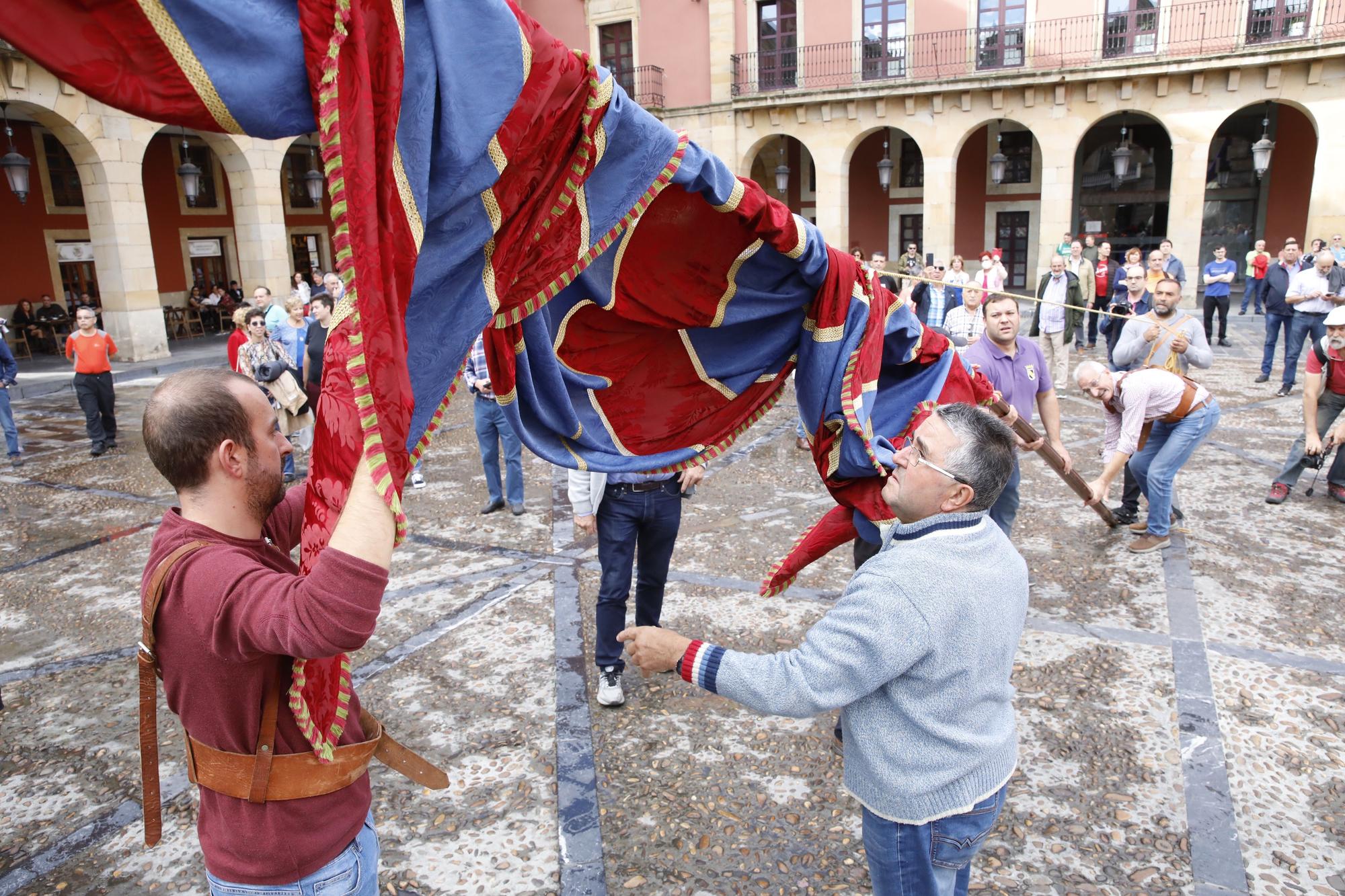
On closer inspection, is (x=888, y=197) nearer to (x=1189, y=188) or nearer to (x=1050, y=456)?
(x=1189, y=188)

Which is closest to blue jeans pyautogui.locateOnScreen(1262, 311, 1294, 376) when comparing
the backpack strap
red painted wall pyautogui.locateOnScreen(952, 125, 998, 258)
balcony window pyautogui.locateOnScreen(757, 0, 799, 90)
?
the backpack strap

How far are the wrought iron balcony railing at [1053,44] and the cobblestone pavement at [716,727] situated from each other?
666 inches

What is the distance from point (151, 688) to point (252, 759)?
0.32 meters

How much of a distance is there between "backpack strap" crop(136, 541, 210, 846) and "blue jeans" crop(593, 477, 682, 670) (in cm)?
219

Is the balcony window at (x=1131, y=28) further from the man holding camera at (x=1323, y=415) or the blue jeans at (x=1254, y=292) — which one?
the man holding camera at (x=1323, y=415)

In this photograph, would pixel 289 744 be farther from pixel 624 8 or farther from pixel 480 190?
pixel 624 8

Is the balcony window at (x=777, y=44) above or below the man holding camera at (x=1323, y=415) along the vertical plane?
above

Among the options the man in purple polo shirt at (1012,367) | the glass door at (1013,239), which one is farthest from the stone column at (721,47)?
the man in purple polo shirt at (1012,367)

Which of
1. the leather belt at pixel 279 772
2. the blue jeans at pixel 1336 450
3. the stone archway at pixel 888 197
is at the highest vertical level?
the stone archway at pixel 888 197

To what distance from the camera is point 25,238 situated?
19.5 meters

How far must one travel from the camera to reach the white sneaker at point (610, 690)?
13.6 feet

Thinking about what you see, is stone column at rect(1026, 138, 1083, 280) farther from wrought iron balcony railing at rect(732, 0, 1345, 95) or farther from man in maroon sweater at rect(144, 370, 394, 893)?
man in maroon sweater at rect(144, 370, 394, 893)

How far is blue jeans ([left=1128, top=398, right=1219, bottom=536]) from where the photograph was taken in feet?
19.2

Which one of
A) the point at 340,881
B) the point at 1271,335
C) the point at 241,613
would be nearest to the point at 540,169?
the point at 241,613
